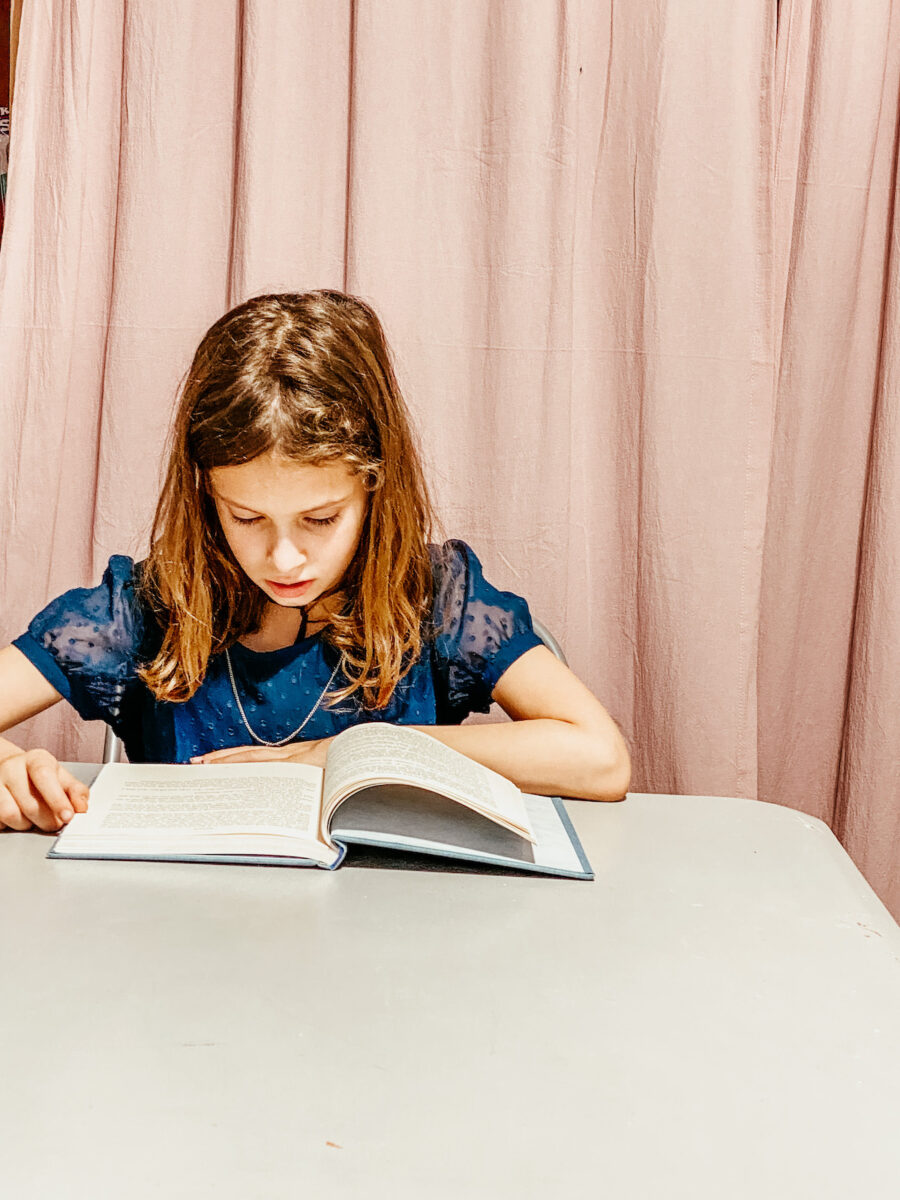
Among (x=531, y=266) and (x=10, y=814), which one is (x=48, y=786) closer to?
(x=10, y=814)

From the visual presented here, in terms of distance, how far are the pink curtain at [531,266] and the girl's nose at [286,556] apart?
23.8 inches

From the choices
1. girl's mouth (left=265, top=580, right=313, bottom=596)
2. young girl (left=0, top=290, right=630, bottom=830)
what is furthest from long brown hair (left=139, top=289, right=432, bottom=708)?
girl's mouth (left=265, top=580, right=313, bottom=596)

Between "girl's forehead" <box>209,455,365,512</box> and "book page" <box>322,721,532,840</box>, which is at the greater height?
"girl's forehead" <box>209,455,365,512</box>

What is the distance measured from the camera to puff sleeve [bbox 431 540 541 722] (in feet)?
4.09

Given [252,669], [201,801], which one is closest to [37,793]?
[201,801]

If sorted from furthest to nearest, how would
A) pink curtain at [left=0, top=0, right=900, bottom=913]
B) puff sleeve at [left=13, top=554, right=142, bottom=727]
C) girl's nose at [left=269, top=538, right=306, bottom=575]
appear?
pink curtain at [left=0, top=0, right=900, bottom=913]
puff sleeve at [left=13, top=554, right=142, bottom=727]
girl's nose at [left=269, top=538, right=306, bottom=575]

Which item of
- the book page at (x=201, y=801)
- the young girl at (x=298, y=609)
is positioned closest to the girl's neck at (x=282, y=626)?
the young girl at (x=298, y=609)

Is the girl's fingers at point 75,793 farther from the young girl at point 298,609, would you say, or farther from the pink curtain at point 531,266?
the pink curtain at point 531,266

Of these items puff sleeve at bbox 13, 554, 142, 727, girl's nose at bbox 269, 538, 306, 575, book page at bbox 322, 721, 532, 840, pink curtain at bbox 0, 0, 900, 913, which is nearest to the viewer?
book page at bbox 322, 721, 532, 840

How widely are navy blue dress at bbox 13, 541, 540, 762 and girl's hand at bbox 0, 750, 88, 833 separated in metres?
0.26

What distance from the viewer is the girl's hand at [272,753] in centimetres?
110

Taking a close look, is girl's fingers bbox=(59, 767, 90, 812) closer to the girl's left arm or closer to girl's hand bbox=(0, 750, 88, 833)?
girl's hand bbox=(0, 750, 88, 833)

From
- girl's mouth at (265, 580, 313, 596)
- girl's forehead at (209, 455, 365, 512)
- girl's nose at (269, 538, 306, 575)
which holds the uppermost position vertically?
girl's forehead at (209, 455, 365, 512)

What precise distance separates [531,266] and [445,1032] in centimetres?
120
